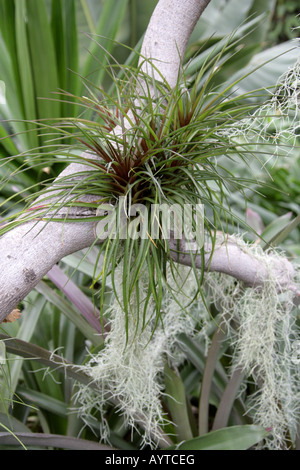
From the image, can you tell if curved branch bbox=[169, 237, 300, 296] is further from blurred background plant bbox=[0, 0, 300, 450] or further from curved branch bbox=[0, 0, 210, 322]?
curved branch bbox=[0, 0, 210, 322]

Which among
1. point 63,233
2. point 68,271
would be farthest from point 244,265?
point 68,271

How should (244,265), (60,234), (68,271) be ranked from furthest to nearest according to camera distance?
(68,271)
(244,265)
(60,234)

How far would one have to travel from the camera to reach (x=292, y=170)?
75.3 inches

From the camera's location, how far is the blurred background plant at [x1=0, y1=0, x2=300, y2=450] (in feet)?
2.19

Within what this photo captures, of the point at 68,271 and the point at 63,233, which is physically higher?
the point at 63,233

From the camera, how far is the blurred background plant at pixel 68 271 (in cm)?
67

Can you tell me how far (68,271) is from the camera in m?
0.93

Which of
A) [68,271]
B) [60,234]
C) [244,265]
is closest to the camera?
[60,234]

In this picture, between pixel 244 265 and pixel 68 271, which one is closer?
pixel 244 265

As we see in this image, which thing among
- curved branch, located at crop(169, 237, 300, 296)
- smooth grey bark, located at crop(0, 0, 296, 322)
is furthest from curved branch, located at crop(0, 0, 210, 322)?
curved branch, located at crop(169, 237, 300, 296)

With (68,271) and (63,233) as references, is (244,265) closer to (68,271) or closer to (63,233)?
(63,233)

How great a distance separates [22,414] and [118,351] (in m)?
0.30

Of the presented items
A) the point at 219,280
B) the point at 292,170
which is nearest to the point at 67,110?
the point at 219,280

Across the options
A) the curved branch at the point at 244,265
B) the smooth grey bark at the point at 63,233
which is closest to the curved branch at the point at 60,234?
the smooth grey bark at the point at 63,233
